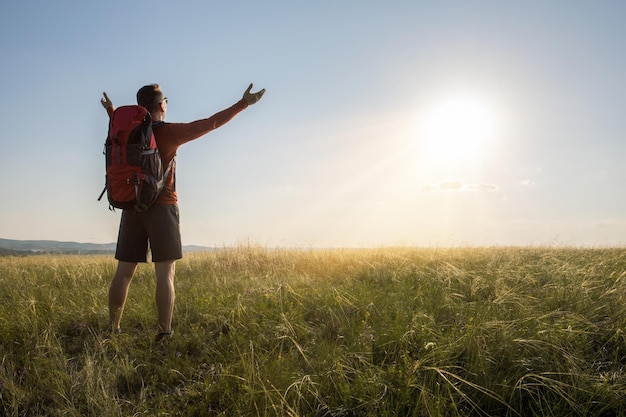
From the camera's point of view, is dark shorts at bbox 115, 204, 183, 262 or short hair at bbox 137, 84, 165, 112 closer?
dark shorts at bbox 115, 204, 183, 262

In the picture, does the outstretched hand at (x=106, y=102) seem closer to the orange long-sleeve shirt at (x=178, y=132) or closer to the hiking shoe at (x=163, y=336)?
the orange long-sleeve shirt at (x=178, y=132)

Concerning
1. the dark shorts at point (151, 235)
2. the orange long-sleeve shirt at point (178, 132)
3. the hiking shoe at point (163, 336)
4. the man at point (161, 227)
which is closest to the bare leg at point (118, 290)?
the man at point (161, 227)

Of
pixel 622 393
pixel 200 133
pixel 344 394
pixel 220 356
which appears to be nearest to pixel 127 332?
pixel 220 356

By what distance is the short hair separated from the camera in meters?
4.19

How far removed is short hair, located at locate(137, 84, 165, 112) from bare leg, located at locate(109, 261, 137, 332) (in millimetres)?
1709

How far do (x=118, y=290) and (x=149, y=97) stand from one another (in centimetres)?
210

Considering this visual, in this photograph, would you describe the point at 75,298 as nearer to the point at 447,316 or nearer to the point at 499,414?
the point at 447,316

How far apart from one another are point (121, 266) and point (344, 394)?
8.97 feet

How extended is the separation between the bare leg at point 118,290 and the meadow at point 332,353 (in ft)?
0.74

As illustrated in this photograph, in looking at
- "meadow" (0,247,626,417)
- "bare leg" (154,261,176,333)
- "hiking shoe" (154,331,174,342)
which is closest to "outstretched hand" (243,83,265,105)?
"bare leg" (154,261,176,333)

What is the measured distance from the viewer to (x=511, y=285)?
5.63m

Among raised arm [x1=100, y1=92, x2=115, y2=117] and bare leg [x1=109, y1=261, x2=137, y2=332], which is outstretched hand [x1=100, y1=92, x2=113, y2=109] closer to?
raised arm [x1=100, y1=92, x2=115, y2=117]

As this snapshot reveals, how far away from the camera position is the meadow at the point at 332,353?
2719 mm

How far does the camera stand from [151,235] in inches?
156
